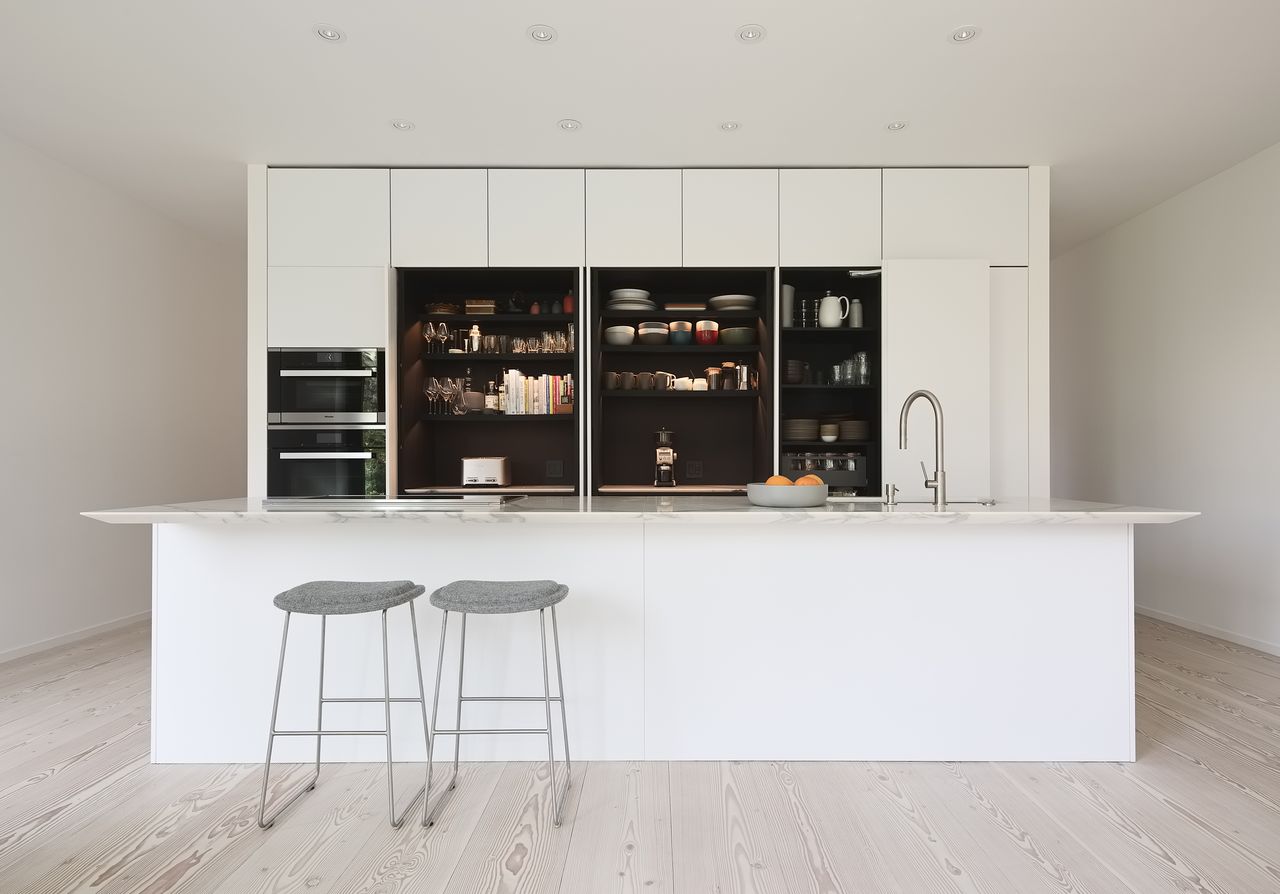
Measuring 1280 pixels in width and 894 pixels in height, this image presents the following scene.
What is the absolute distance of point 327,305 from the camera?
4180 millimetres

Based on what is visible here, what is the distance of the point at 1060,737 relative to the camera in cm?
255

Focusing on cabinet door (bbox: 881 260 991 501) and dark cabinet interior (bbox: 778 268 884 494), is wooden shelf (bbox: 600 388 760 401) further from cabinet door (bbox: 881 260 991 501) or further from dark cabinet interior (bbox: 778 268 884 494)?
cabinet door (bbox: 881 260 991 501)

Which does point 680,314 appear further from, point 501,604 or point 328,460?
point 501,604

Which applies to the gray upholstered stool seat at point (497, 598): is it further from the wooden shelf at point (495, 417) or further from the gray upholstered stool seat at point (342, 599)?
the wooden shelf at point (495, 417)

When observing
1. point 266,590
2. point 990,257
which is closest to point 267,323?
point 266,590

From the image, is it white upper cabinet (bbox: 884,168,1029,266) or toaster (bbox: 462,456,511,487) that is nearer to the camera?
white upper cabinet (bbox: 884,168,1029,266)

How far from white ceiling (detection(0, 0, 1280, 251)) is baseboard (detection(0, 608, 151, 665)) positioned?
2.80 metres

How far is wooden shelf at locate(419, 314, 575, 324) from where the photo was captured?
430 centimetres

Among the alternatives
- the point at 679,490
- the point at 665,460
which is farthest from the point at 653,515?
the point at 665,460

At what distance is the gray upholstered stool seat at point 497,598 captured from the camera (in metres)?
2.15

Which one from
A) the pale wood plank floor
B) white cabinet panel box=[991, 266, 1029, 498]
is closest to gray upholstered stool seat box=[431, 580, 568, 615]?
the pale wood plank floor

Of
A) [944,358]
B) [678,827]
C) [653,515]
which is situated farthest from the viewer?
[944,358]

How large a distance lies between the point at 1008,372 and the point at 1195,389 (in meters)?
1.43

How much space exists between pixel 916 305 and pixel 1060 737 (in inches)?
95.5
